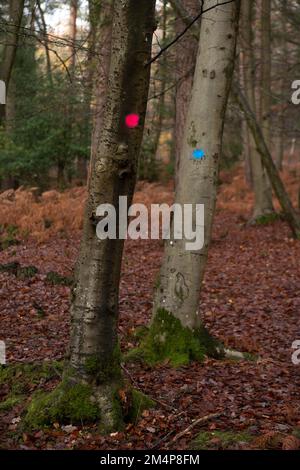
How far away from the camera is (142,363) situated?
5.80m

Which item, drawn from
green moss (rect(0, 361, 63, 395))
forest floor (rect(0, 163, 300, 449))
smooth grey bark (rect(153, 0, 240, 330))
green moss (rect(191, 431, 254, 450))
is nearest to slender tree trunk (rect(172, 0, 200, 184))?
forest floor (rect(0, 163, 300, 449))

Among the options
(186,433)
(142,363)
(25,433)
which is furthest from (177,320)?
(25,433)

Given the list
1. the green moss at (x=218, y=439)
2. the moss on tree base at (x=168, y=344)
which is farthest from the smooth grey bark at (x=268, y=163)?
the green moss at (x=218, y=439)

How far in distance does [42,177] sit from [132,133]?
54.0ft

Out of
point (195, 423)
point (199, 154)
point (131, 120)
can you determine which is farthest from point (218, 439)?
point (199, 154)

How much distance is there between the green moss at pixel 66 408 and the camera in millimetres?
4422

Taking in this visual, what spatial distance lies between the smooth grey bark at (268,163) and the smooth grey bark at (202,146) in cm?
530

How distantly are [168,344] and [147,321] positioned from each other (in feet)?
4.85

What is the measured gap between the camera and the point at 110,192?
418 cm

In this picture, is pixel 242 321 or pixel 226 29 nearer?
pixel 226 29

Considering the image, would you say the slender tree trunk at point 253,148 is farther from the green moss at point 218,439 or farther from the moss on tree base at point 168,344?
the green moss at point 218,439

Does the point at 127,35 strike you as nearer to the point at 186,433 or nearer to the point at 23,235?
the point at 186,433

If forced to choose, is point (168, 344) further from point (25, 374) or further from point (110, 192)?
point (110, 192)

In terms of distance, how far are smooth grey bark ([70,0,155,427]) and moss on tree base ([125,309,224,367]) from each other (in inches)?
52.5
